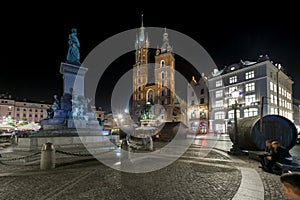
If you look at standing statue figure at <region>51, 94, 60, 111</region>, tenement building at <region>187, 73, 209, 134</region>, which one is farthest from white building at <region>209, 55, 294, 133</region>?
standing statue figure at <region>51, 94, 60, 111</region>

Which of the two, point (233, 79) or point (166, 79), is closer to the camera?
point (233, 79)

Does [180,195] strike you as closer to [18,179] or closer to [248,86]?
[18,179]

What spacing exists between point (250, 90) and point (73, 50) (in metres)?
40.1

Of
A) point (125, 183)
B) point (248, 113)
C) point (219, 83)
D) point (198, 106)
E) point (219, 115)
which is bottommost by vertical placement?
point (125, 183)

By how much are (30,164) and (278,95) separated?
52.2 meters

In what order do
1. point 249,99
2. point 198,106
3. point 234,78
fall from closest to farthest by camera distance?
point 249,99, point 234,78, point 198,106

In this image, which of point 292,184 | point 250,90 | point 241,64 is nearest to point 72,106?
point 292,184

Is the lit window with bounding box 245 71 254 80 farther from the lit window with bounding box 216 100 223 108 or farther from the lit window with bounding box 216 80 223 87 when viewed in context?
the lit window with bounding box 216 100 223 108

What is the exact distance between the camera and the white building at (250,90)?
44750 millimetres

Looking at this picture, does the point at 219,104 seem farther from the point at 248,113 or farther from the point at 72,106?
the point at 72,106

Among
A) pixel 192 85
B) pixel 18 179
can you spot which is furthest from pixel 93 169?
pixel 192 85

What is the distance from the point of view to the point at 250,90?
4712 cm

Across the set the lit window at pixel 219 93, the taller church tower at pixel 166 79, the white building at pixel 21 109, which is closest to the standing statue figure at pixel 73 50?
the lit window at pixel 219 93

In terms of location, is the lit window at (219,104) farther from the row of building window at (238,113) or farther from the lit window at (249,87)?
the lit window at (249,87)
